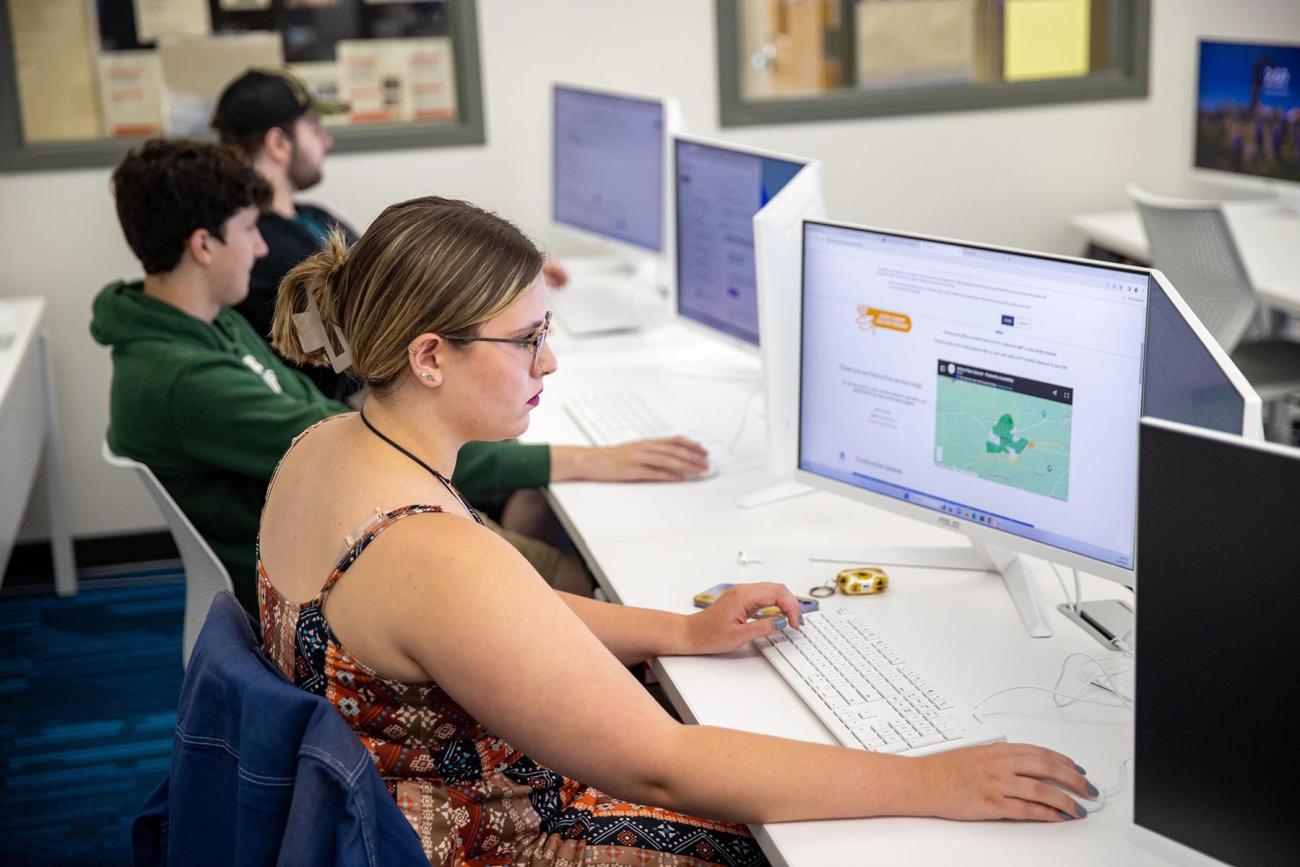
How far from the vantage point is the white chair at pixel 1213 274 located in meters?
3.63

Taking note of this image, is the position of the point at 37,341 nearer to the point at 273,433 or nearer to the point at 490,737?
the point at 273,433

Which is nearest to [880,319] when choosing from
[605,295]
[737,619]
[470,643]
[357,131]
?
[737,619]

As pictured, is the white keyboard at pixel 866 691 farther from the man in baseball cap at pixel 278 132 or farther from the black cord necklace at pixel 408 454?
the man in baseball cap at pixel 278 132

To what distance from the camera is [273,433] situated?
2.19m

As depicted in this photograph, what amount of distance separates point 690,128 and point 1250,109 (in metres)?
1.65

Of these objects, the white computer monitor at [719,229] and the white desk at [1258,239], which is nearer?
the white computer monitor at [719,229]

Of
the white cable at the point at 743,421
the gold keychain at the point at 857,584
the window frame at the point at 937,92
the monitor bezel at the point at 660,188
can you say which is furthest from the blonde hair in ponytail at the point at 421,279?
the window frame at the point at 937,92

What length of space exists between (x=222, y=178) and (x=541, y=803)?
1.40 m

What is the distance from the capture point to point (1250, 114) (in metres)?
4.16

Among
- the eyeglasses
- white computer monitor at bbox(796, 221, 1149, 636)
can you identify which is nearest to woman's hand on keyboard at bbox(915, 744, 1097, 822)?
white computer monitor at bbox(796, 221, 1149, 636)

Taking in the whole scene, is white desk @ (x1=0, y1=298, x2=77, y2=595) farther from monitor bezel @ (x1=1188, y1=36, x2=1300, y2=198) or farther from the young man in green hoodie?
monitor bezel @ (x1=1188, y1=36, x2=1300, y2=198)

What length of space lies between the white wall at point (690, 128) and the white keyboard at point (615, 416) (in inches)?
56.5

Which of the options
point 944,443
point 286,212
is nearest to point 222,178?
point 286,212

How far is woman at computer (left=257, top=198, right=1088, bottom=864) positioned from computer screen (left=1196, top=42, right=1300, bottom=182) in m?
3.28
